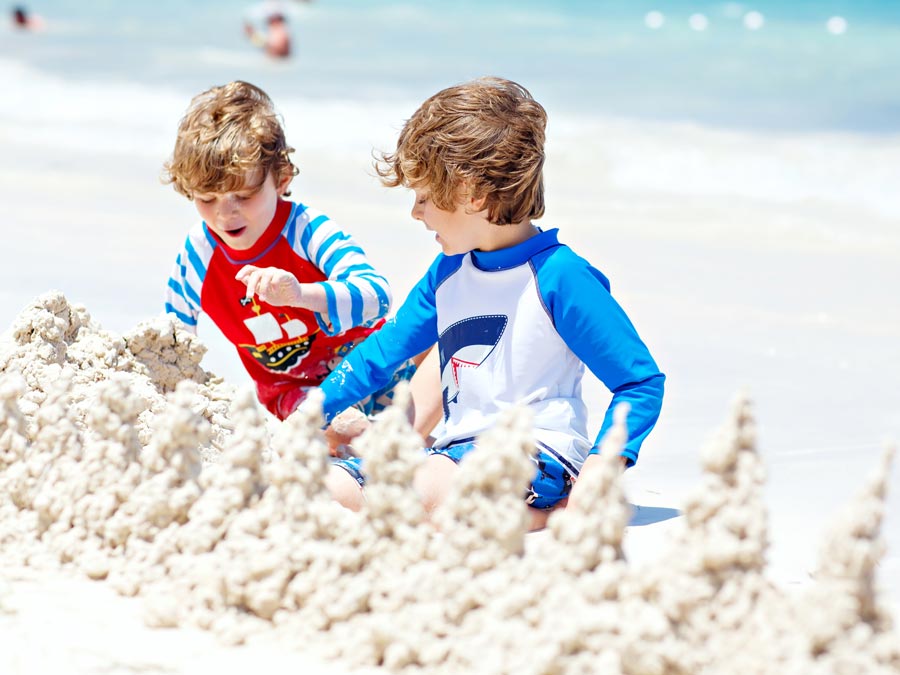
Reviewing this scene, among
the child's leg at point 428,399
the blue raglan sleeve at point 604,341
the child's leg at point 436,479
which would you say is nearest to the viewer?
the blue raglan sleeve at point 604,341

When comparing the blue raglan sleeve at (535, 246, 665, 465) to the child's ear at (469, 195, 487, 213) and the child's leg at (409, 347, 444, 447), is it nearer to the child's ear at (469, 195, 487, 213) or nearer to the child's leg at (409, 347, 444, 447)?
the child's ear at (469, 195, 487, 213)

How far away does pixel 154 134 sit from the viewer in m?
11.9

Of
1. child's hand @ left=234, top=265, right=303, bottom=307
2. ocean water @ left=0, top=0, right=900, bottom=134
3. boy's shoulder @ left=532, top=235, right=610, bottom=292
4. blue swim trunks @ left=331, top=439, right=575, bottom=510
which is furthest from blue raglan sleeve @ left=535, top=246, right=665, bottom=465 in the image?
ocean water @ left=0, top=0, right=900, bottom=134

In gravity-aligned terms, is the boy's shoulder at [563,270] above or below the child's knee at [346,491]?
above

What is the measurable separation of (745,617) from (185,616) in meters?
0.98

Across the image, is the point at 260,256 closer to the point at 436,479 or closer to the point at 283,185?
the point at 283,185

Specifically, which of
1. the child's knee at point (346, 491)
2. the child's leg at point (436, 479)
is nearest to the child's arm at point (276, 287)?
the child's knee at point (346, 491)

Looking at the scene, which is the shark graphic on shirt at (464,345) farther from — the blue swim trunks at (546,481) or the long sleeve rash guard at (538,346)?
the blue swim trunks at (546,481)

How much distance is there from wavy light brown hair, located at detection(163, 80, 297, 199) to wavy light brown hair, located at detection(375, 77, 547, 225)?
759mm

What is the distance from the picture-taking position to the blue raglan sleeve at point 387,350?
3328 millimetres

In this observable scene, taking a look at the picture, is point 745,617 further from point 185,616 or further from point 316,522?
point 185,616

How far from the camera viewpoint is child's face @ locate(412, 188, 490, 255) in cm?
317

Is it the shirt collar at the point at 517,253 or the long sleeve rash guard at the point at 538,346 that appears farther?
the shirt collar at the point at 517,253

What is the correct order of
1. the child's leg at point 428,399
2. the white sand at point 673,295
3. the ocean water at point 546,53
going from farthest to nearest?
the ocean water at point 546,53, the child's leg at point 428,399, the white sand at point 673,295
